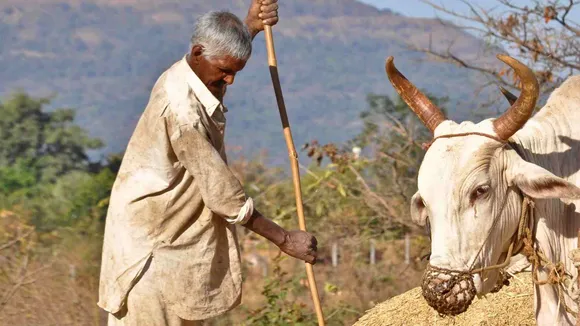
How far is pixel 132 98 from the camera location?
82.3 meters

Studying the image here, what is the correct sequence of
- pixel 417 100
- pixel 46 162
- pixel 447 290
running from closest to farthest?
pixel 447 290, pixel 417 100, pixel 46 162

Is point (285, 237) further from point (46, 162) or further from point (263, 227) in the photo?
point (46, 162)

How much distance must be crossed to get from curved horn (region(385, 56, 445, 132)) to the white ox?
2cm

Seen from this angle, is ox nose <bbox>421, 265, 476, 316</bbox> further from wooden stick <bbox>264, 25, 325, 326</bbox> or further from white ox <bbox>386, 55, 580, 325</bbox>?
wooden stick <bbox>264, 25, 325, 326</bbox>

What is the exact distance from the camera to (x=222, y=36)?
173 inches

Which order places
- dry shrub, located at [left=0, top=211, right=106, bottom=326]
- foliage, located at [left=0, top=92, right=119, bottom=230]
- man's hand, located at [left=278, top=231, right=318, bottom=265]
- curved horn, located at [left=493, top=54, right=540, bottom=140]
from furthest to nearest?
foliage, located at [left=0, top=92, right=119, bottom=230], dry shrub, located at [left=0, top=211, right=106, bottom=326], man's hand, located at [left=278, top=231, right=318, bottom=265], curved horn, located at [left=493, top=54, right=540, bottom=140]

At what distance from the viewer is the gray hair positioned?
14.4 ft

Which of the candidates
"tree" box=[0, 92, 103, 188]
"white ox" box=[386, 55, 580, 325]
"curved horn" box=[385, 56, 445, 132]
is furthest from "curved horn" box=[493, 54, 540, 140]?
"tree" box=[0, 92, 103, 188]

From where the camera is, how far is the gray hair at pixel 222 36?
4.39 meters

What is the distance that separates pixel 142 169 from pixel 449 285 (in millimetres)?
1360

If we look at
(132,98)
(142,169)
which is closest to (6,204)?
(142,169)

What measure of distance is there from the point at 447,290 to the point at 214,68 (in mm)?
1319

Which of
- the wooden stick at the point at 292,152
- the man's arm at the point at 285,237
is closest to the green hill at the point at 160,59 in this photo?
the wooden stick at the point at 292,152

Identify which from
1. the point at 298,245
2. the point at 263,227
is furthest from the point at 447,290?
the point at 263,227
